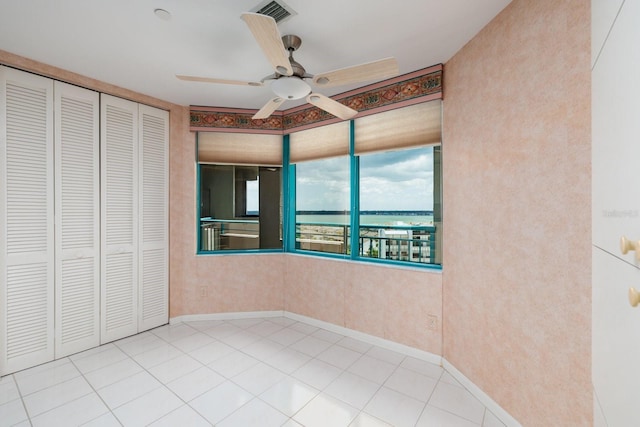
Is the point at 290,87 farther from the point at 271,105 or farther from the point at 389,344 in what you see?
the point at 389,344

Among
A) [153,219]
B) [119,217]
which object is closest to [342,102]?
[153,219]

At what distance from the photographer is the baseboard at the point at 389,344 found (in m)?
1.90

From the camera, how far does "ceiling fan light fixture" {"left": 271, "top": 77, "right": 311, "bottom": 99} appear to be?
1.88 m

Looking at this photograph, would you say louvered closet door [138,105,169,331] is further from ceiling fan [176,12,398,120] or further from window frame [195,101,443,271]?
ceiling fan [176,12,398,120]

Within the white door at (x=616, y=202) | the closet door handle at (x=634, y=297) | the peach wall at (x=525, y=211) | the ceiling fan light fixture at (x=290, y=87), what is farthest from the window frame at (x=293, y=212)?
the closet door handle at (x=634, y=297)

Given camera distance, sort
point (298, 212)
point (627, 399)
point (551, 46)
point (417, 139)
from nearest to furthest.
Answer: point (627, 399) → point (551, 46) → point (417, 139) → point (298, 212)

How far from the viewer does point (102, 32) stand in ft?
6.72

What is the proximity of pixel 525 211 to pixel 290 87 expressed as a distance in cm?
172

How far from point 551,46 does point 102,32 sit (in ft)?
9.71

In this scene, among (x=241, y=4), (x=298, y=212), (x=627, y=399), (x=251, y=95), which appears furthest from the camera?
(x=298, y=212)

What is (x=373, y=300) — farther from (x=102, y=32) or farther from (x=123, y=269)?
(x=102, y=32)

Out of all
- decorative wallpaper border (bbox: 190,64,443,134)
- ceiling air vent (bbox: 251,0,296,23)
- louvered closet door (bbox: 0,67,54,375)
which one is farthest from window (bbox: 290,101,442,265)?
louvered closet door (bbox: 0,67,54,375)

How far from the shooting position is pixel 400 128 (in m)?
2.74

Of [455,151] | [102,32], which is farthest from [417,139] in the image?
[102,32]
